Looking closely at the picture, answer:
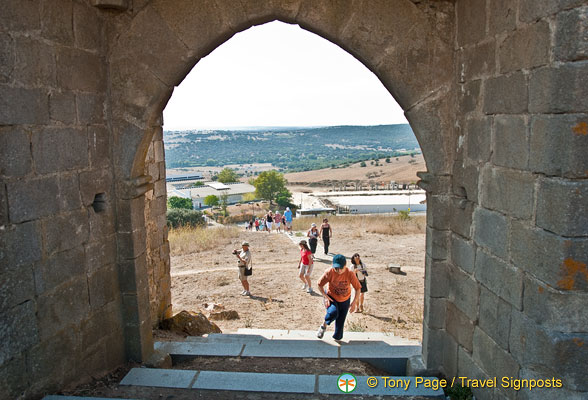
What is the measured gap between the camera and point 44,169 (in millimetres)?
→ 3498

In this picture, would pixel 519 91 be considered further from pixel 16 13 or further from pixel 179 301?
pixel 179 301

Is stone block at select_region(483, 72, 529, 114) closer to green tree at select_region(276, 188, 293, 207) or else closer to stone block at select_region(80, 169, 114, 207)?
stone block at select_region(80, 169, 114, 207)

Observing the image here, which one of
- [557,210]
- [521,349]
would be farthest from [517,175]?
[521,349]

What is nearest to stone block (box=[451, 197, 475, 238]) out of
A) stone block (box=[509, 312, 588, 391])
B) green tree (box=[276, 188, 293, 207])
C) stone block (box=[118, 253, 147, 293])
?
stone block (box=[509, 312, 588, 391])

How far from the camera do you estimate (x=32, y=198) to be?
11.1ft

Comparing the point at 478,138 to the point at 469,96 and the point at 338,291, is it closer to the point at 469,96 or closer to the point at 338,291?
the point at 469,96

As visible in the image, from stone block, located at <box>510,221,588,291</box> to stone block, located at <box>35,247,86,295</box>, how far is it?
3323 millimetres

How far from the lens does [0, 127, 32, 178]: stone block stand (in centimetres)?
316

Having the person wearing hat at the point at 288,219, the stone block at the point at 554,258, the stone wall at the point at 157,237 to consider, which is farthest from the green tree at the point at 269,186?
the stone block at the point at 554,258

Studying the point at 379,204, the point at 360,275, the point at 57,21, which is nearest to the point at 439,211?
the point at 57,21

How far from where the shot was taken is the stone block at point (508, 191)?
283 centimetres

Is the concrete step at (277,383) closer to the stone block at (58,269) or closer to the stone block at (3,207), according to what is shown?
the stone block at (58,269)

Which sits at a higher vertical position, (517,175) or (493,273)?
(517,175)

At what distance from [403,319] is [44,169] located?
19.2 ft
